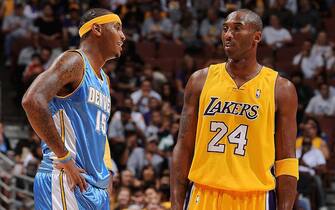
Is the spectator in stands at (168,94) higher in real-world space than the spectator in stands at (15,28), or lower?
lower

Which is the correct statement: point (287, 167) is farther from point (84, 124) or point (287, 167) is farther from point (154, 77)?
point (154, 77)

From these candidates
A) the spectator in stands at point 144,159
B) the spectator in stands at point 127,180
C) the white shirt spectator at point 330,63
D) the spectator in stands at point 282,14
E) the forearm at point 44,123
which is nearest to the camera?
the forearm at point 44,123

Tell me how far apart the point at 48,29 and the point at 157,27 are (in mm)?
2699

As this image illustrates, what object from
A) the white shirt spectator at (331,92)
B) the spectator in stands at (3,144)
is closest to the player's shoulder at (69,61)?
the spectator in stands at (3,144)

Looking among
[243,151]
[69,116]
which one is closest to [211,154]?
[243,151]

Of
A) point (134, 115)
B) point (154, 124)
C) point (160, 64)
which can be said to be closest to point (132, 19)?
point (160, 64)

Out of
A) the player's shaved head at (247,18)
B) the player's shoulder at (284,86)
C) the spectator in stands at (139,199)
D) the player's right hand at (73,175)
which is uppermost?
the player's shaved head at (247,18)

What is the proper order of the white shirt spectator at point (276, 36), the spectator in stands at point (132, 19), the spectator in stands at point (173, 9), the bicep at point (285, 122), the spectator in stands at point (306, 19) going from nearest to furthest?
the bicep at point (285, 122) → the white shirt spectator at point (276, 36) → the spectator in stands at point (306, 19) → the spectator in stands at point (132, 19) → the spectator in stands at point (173, 9)

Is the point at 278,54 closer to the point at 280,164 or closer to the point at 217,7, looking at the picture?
the point at 217,7

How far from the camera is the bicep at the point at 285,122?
5939 mm

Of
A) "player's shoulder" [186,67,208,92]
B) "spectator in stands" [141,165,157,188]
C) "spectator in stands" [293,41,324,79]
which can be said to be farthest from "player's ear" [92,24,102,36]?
"spectator in stands" [293,41,324,79]

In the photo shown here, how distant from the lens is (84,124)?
5.91m

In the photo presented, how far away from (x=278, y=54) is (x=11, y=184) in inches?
333

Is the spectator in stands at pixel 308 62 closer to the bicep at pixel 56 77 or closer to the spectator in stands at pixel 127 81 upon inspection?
the spectator in stands at pixel 127 81
